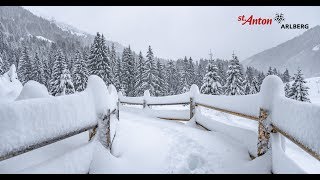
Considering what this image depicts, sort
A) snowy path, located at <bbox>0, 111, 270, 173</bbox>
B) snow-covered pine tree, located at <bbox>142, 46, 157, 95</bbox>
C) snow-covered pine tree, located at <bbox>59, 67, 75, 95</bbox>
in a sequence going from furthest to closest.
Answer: snow-covered pine tree, located at <bbox>142, 46, 157, 95</bbox>
snow-covered pine tree, located at <bbox>59, 67, 75, 95</bbox>
snowy path, located at <bbox>0, 111, 270, 173</bbox>

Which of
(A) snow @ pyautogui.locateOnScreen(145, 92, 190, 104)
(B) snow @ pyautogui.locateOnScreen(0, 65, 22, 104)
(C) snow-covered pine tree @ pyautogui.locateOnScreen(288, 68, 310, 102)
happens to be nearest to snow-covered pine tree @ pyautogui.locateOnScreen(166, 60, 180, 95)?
(C) snow-covered pine tree @ pyautogui.locateOnScreen(288, 68, 310, 102)

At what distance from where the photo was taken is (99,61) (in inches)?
1601

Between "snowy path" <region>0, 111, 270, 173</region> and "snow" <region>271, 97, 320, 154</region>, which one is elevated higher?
"snow" <region>271, 97, 320, 154</region>

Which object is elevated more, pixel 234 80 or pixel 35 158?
pixel 234 80

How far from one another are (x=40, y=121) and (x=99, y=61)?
39.8 m

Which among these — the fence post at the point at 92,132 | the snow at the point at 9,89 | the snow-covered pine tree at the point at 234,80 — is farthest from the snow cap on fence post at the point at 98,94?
the snow-covered pine tree at the point at 234,80

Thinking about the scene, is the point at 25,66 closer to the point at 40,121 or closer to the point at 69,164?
the point at 69,164

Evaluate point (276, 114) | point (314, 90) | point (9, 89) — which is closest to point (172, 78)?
point (314, 90)

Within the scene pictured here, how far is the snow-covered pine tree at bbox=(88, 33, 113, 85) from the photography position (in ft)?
133

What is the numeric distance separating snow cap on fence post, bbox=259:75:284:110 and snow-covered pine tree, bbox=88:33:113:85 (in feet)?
125

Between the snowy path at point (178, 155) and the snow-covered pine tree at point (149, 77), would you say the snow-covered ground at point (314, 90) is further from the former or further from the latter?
the snowy path at point (178, 155)

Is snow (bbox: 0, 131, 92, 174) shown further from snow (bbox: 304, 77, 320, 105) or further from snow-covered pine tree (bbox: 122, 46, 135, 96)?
snow (bbox: 304, 77, 320, 105)

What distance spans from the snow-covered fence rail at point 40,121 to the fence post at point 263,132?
8.26 feet
